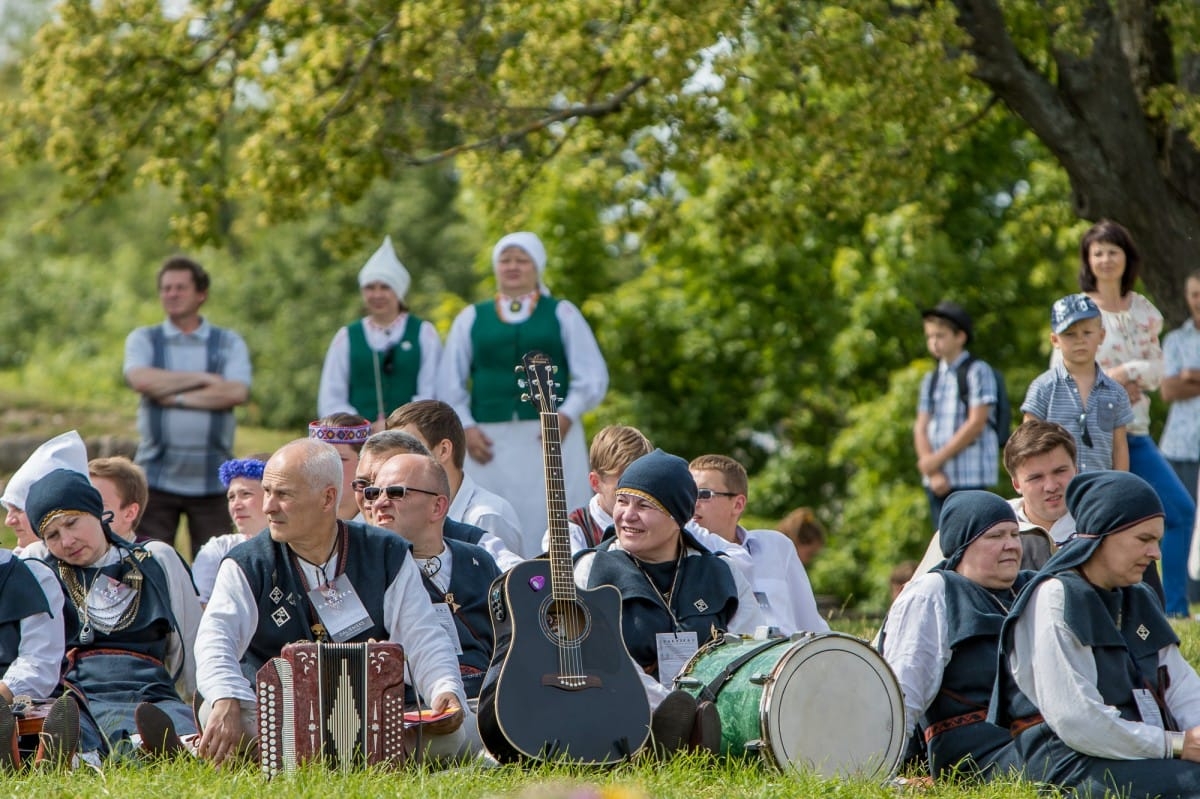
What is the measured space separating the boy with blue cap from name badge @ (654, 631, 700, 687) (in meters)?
2.85

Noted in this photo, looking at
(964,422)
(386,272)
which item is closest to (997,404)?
(964,422)

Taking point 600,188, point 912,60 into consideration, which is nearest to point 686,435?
point 600,188

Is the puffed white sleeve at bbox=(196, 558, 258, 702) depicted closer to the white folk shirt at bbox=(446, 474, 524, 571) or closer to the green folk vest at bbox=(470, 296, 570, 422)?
the white folk shirt at bbox=(446, 474, 524, 571)

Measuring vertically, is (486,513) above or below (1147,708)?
above

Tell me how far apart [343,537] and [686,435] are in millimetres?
18847

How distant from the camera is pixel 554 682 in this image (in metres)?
6.55

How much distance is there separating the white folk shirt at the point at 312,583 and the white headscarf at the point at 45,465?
1536mm

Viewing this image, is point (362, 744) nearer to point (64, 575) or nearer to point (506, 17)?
point (64, 575)

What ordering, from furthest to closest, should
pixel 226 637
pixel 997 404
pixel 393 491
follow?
pixel 997 404
pixel 393 491
pixel 226 637

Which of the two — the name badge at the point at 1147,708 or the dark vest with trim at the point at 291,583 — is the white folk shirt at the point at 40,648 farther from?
the name badge at the point at 1147,708

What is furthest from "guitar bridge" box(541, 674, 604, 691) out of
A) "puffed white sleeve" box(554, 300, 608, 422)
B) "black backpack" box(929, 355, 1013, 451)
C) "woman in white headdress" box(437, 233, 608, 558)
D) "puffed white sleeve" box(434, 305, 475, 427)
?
"black backpack" box(929, 355, 1013, 451)

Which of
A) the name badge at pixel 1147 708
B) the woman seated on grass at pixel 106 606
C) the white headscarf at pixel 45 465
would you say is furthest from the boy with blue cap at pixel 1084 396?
the white headscarf at pixel 45 465

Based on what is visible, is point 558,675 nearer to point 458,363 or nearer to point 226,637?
point 226,637

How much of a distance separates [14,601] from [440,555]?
1.74 m
